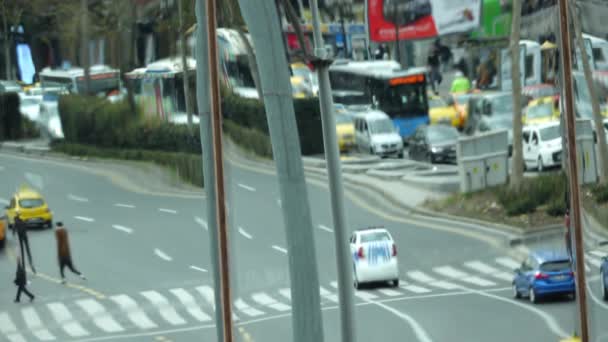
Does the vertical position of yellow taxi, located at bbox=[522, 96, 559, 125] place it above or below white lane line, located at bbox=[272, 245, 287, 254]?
above

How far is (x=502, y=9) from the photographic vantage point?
4.71 m

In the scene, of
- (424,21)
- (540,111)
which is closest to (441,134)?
(540,111)

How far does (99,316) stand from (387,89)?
153 centimetres

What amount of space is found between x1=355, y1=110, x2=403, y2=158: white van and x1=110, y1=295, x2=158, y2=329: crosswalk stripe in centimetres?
115

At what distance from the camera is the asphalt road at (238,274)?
460 cm

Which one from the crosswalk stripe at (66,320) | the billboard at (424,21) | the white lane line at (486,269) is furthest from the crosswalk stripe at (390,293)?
the crosswalk stripe at (66,320)

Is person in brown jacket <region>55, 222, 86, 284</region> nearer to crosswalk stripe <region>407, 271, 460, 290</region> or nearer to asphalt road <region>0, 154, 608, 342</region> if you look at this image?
asphalt road <region>0, 154, 608, 342</region>

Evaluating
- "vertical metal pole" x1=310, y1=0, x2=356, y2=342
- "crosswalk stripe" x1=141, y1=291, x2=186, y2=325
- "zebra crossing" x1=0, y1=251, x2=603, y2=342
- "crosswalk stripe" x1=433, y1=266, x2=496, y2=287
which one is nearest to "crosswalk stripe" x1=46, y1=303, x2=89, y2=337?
"zebra crossing" x1=0, y1=251, x2=603, y2=342

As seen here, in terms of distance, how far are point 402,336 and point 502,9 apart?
141 centimetres

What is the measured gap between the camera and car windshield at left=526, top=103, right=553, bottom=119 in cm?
455

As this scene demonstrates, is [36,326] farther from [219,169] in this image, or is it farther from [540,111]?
[540,111]

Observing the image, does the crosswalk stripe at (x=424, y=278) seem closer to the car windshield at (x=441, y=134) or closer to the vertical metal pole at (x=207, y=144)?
the car windshield at (x=441, y=134)

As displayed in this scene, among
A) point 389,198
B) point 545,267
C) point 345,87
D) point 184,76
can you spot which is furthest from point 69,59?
point 545,267

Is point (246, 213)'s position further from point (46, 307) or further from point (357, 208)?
point (46, 307)
